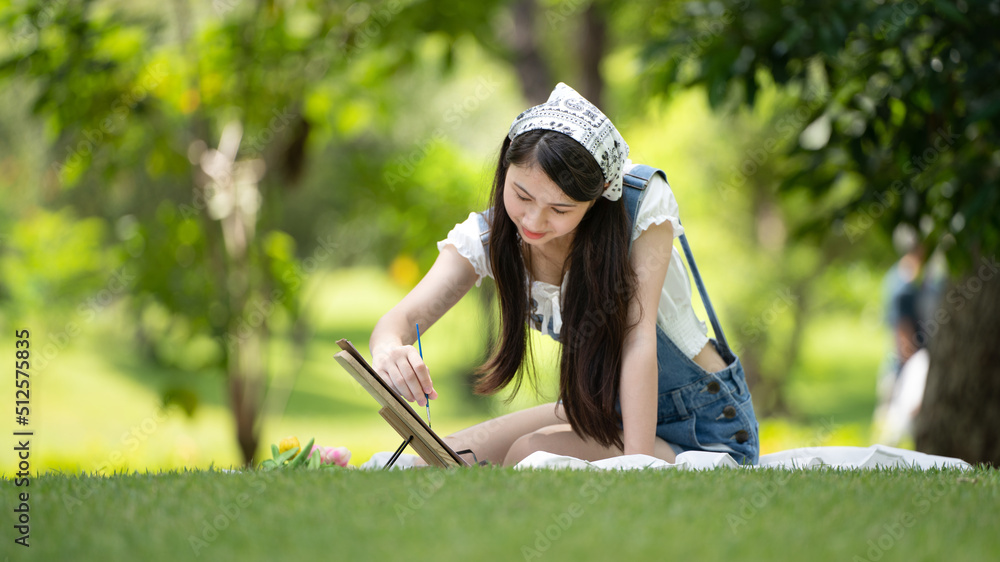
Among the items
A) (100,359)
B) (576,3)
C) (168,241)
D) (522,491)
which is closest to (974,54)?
(522,491)

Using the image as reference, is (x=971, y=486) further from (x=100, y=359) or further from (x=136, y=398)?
(x=100, y=359)

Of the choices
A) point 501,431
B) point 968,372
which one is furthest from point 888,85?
point 501,431

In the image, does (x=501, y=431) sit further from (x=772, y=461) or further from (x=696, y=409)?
(x=772, y=461)

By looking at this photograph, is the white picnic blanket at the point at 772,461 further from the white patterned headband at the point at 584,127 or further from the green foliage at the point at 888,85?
the green foliage at the point at 888,85

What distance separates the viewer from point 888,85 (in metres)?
3.51

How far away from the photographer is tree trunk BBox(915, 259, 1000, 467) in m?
4.14

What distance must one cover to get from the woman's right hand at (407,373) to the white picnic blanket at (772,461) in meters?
0.19

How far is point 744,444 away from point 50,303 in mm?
5499

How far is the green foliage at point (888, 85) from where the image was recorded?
3158 millimetres

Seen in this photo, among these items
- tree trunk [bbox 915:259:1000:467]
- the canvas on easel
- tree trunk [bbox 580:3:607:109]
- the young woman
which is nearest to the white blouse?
the young woman

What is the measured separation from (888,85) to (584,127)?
1895mm

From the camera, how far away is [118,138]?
5.03 m

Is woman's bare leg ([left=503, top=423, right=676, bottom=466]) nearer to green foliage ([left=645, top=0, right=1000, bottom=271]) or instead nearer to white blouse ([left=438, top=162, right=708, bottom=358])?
white blouse ([left=438, top=162, right=708, bottom=358])

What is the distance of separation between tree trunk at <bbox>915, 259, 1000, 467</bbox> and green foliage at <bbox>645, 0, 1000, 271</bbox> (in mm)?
385
